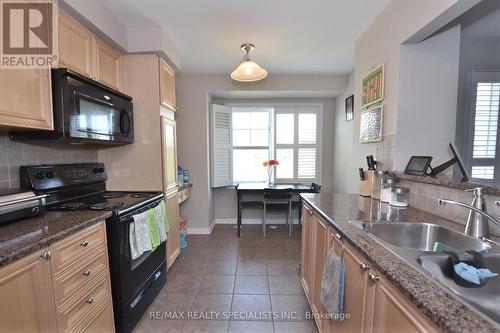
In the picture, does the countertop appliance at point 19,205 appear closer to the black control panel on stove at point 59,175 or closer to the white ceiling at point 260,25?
the black control panel on stove at point 59,175

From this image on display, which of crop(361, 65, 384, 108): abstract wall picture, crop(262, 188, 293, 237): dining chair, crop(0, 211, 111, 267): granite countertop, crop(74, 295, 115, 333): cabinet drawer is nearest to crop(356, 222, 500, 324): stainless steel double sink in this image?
crop(361, 65, 384, 108): abstract wall picture

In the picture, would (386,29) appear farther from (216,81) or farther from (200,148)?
(200,148)

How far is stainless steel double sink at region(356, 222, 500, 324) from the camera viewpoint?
773mm

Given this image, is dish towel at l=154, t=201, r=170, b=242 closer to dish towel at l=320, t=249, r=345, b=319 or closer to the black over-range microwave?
the black over-range microwave

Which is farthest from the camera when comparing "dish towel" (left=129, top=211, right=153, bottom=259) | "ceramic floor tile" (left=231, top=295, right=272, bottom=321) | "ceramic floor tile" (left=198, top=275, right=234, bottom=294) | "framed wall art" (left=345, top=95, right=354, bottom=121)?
"framed wall art" (left=345, top=95, right=354, bottom=121)

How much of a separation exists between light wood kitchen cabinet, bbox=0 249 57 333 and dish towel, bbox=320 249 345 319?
4.50 feet

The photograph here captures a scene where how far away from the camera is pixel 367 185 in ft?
6.70

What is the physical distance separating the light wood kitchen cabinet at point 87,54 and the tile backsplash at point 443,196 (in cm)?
256

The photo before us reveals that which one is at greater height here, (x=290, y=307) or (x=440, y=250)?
(x=440, y=250)

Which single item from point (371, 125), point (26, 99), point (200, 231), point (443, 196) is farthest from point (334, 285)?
point (200, 231)

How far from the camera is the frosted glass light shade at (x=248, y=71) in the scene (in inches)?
91.0

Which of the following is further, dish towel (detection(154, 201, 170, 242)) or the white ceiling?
dish towel (detection(154, 201, 170, 242))

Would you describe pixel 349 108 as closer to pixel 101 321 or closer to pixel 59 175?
pixel 59 175

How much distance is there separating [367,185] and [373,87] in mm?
882
